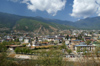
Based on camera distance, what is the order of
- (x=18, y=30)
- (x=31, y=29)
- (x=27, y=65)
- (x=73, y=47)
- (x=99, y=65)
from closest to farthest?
(x=27, y=65) → (x=99, y=65) → (x=73, y=47) → (x=18, y=30) → (x=31, y=29)

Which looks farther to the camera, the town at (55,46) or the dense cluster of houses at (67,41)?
the dense cluster of houses at (67,41)

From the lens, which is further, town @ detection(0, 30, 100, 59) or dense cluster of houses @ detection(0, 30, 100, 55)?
dense cluster of houses @ detection(0, 30, 100, 55)

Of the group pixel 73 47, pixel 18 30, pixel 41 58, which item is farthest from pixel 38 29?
pixel 41 58

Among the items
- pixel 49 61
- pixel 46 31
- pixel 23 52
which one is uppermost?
pixel 46 31

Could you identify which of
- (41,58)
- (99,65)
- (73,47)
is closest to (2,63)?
(41,58)

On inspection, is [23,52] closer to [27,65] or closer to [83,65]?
[27,65]

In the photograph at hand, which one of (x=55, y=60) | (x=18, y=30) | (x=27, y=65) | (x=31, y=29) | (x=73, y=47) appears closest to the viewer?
(x=27, y=65)

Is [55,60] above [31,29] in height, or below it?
below

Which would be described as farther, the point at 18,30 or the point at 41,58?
the point at 18,30

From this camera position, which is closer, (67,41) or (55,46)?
(55,46)

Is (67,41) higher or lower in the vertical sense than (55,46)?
higher
